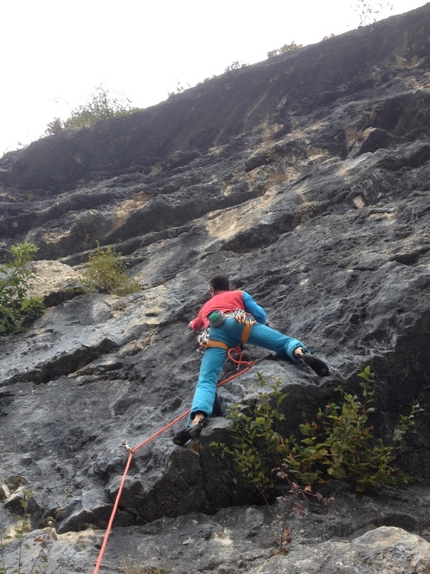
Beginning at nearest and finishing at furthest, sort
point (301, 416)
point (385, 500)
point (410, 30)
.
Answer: point (385, 500) → point (301, 416) → point (410, 30)

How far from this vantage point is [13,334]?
7.17m

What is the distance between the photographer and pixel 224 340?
192 inches

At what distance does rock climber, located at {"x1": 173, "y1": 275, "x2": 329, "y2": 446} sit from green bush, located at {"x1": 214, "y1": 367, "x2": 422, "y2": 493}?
0.33 metres

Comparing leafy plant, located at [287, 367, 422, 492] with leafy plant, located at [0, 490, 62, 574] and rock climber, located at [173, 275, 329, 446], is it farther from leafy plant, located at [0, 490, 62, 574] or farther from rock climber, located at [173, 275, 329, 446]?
leafy plant, located at [0, 490, 62, 574]

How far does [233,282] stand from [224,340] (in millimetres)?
2028

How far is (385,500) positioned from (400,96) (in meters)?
8.35

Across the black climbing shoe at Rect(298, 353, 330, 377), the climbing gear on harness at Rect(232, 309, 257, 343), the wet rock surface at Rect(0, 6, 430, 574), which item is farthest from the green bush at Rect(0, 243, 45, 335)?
the black climbing shoe at Rect(298, 353, 330, 377)

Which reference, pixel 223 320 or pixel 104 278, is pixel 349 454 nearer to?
pixel 223 320

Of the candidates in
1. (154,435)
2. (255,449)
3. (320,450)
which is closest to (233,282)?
(154,435)

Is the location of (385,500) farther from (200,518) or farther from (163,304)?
(163,304)

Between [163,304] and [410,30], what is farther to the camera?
[410,30]

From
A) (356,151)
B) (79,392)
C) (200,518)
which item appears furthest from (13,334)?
(356,151)

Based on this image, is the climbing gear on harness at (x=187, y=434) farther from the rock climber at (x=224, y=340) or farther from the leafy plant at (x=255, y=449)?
the leafy plant at (x=255, y=449)

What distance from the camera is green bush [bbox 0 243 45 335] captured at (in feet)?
23.9
